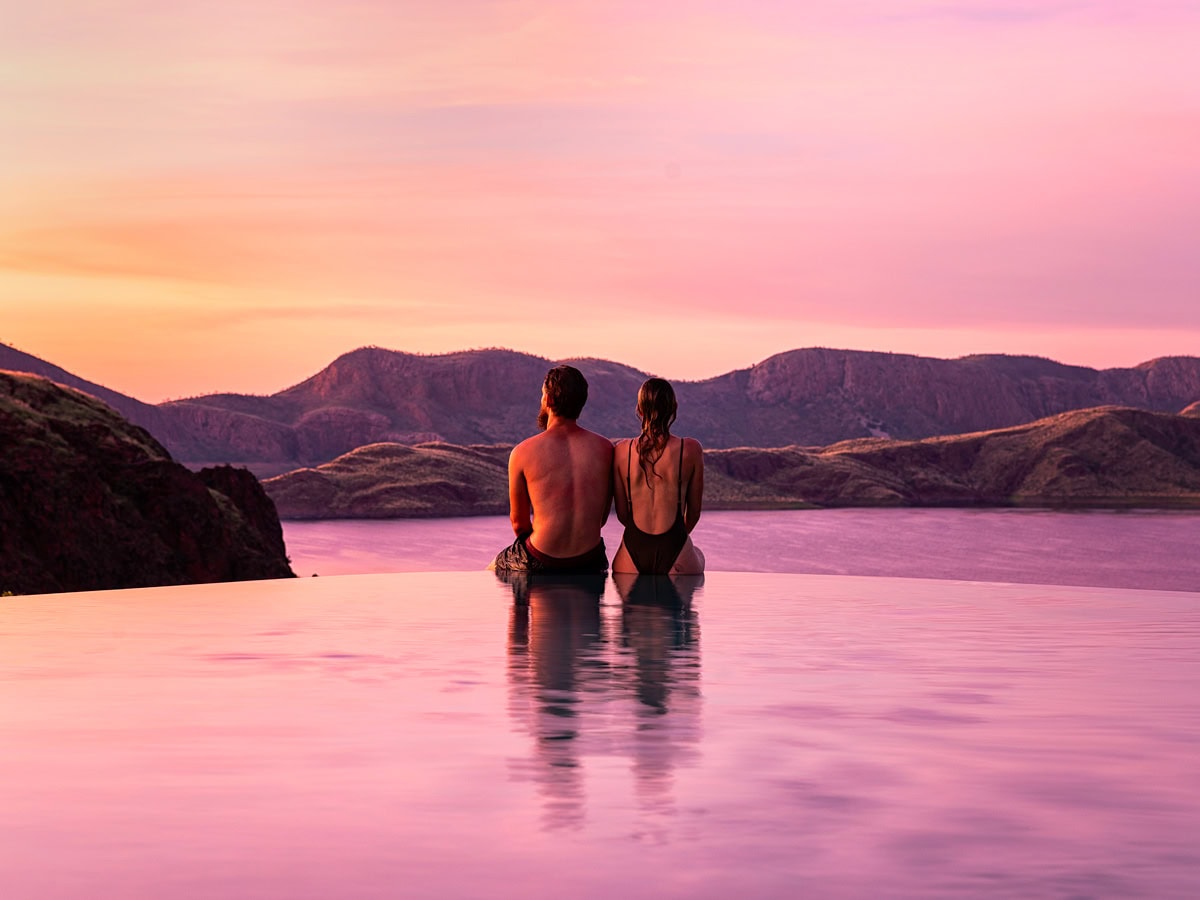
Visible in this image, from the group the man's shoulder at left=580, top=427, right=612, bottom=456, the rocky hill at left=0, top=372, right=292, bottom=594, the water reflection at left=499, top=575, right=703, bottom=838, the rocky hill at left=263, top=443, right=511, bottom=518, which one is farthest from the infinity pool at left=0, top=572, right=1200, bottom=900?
the rocky hill at left=263, top=443, right=511, bottom=518

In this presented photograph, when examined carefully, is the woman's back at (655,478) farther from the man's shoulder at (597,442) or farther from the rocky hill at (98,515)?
the rocky hill at (98,515)

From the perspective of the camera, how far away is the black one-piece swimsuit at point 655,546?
11.7m

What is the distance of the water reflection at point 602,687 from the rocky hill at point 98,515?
29030 millimetres

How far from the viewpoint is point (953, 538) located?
156250mm

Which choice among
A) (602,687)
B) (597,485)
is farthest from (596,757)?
(597,485)

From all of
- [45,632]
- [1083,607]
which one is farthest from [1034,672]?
[45,632]

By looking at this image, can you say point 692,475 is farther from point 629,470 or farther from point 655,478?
point 629,470

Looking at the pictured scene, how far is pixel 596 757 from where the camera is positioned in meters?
5.20

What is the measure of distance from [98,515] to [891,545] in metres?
120

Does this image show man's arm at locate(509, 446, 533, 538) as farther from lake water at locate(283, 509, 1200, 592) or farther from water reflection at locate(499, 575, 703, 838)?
lake water at locate(283, 509, 1200, 592)

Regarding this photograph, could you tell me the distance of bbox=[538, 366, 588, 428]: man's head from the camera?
11266 millimetres

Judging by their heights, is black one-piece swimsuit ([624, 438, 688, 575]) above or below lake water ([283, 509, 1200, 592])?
above

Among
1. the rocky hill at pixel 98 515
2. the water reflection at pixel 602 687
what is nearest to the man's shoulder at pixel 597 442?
the water reflection at pixel 602 687

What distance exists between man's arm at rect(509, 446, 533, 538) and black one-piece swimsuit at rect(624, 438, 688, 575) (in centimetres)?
82
